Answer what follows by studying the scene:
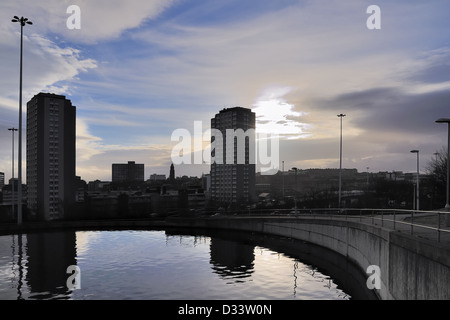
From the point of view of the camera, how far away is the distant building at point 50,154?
12169 centimetres

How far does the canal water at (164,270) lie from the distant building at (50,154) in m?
88.0

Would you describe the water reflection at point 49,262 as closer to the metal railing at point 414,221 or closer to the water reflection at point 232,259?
the water reflection at point 232,259

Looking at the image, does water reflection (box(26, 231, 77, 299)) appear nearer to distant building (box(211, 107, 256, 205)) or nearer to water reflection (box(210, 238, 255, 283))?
water reflection (box(210, 238, 255, 283))

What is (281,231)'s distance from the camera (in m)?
45.4

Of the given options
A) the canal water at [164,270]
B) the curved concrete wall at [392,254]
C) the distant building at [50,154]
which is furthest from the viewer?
the distant building at [50,154]

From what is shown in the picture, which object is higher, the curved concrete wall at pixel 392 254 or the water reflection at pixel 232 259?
the curved concrete wall at pixel 392 254

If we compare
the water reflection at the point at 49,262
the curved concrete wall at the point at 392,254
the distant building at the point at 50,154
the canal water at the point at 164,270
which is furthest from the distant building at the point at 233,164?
the canal water at the point at 164,270

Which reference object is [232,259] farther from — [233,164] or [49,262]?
[233,164]

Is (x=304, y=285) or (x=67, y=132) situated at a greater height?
(x=67, y=132)

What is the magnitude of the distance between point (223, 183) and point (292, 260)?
128 metres
